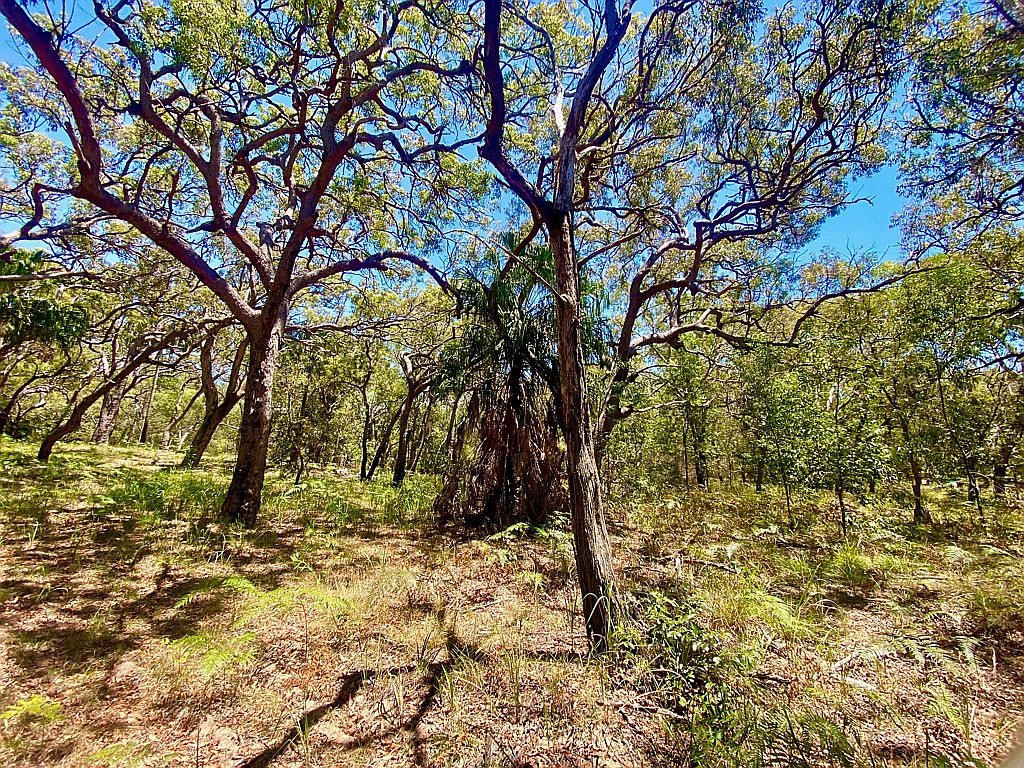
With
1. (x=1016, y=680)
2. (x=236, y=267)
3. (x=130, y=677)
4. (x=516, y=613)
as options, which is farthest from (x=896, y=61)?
(x=236, y=267)

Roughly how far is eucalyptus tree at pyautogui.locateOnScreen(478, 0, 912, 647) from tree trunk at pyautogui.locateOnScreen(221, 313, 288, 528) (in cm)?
484

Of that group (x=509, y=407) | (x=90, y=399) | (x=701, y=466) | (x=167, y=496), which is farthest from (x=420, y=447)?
(x=701, y=466)

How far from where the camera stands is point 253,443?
5.54 meters

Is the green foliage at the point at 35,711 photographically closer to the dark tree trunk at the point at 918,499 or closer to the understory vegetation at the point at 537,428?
the understory vegetation at the point at 537,428

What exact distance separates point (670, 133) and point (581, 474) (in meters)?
6.44

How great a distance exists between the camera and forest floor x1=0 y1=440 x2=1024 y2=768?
1705 millimetres

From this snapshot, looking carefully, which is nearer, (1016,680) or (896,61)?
(1016,680)

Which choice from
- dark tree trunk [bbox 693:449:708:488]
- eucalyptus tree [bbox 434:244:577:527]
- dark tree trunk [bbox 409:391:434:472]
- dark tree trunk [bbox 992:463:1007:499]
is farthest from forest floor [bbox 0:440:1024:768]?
dark tree trunk [bbox 409:391:434:472]

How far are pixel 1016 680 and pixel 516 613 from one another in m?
3.46

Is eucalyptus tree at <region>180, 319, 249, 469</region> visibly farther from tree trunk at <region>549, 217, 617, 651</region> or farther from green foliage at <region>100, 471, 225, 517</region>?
tree trunk at <region>549, 217, 617, 651</region>

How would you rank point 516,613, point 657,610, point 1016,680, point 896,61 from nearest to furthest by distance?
point 1016,680
point 657,610
point 516,613
point 896,61

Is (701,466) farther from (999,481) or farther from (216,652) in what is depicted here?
(216,652)

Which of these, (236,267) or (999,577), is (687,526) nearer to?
(999,577)

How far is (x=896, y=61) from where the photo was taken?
16.2ft
